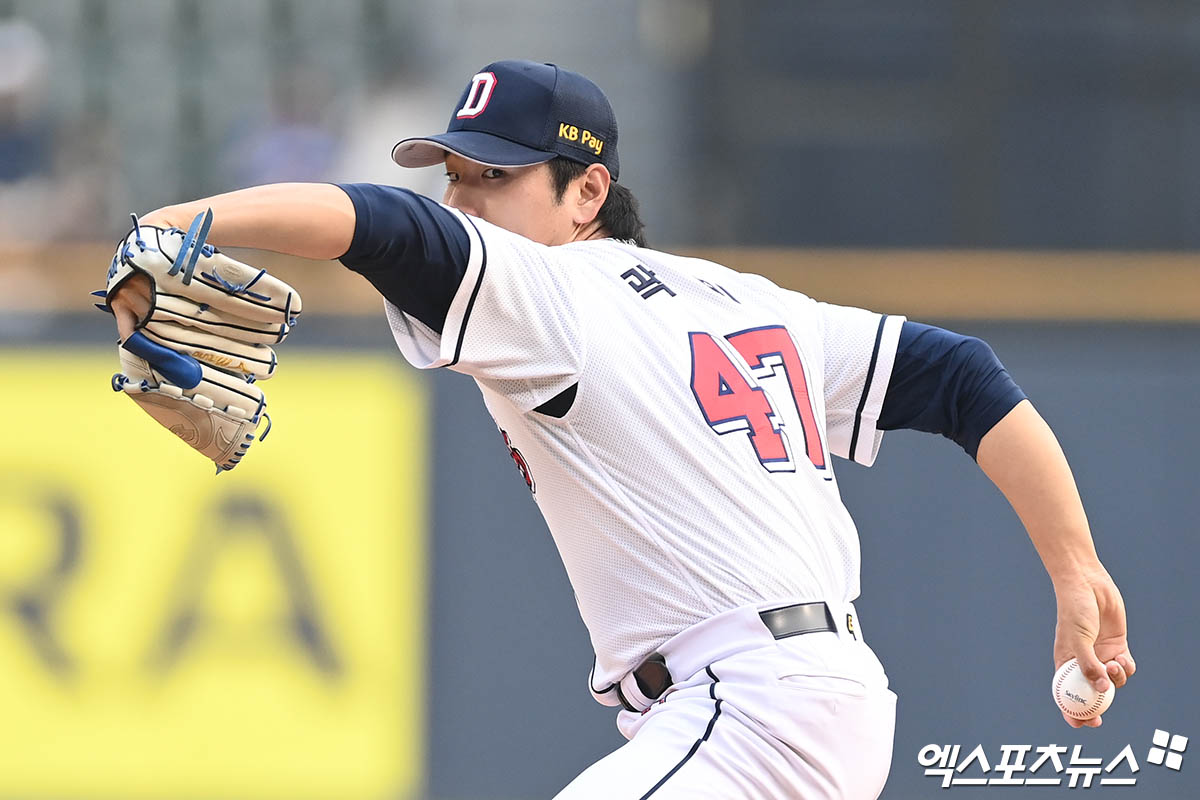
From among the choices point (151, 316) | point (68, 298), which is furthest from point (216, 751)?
point (151, 316)

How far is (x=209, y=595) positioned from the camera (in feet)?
17.2

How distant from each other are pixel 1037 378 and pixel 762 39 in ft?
6.53

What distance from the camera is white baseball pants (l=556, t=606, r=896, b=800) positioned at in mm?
2352

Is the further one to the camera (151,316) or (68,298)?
(68,298)

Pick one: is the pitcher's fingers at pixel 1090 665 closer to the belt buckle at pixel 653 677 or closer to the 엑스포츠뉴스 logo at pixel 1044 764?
the belt buckle at pixel 653 677

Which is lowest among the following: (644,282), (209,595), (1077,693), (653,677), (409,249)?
(209,595)

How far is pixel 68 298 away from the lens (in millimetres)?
5336

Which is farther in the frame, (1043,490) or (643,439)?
(1043,490)

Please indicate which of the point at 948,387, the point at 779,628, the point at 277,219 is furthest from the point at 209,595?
the point at 277,219

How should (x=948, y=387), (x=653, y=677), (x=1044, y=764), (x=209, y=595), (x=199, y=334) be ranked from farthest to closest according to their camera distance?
1. (x=209, y=595)
2. (x=1044, y=764)
3. (x=948, y=387)
4. (x=653, y=677)
5. (x=199, y=334)

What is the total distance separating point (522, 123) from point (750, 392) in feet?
1.85

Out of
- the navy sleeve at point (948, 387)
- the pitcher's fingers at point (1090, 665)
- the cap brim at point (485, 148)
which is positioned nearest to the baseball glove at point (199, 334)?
the cap brim at point (485, 148)

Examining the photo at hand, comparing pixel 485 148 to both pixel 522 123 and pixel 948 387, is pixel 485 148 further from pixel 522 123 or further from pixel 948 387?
pixel 948 387

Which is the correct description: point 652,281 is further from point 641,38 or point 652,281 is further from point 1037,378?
point 641,38
